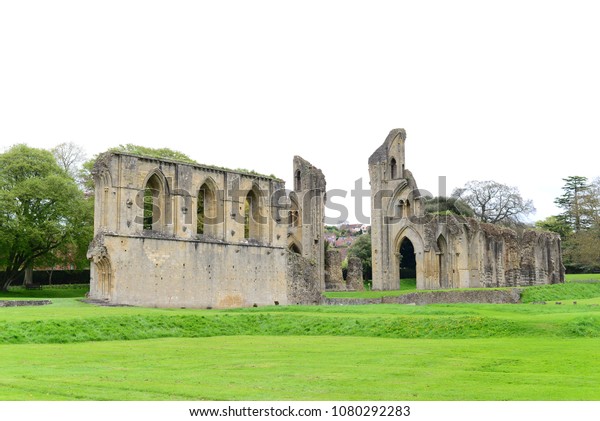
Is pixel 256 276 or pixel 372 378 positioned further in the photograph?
pixel 256 276

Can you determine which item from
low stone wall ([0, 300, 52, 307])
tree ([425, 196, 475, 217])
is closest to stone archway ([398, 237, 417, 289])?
tree ([425, 196, 475, 217])

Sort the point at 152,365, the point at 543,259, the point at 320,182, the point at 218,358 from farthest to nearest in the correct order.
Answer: the point at 543,259 < the point at 320,182 < the point at 218,358 < the point at 152,365

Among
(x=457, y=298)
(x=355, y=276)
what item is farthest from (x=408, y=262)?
(x=457, y=298)

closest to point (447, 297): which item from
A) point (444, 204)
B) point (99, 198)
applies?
point (99, 198)

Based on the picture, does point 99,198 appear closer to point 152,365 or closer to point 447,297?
point 447,297

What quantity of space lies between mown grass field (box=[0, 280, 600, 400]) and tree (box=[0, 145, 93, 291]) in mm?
23313

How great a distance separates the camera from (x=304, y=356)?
53.1ft

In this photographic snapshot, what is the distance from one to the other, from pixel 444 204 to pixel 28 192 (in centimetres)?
4473

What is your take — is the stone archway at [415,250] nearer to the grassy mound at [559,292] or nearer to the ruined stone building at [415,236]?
the ruined stone building at [415,236]

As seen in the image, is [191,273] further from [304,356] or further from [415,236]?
[304,356]

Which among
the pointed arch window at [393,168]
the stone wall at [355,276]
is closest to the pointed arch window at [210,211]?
the stone wall at [355,276]

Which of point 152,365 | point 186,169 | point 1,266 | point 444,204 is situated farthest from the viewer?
point 444,204

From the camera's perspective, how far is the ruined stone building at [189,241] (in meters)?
35.4

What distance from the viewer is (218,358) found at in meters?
16.0
